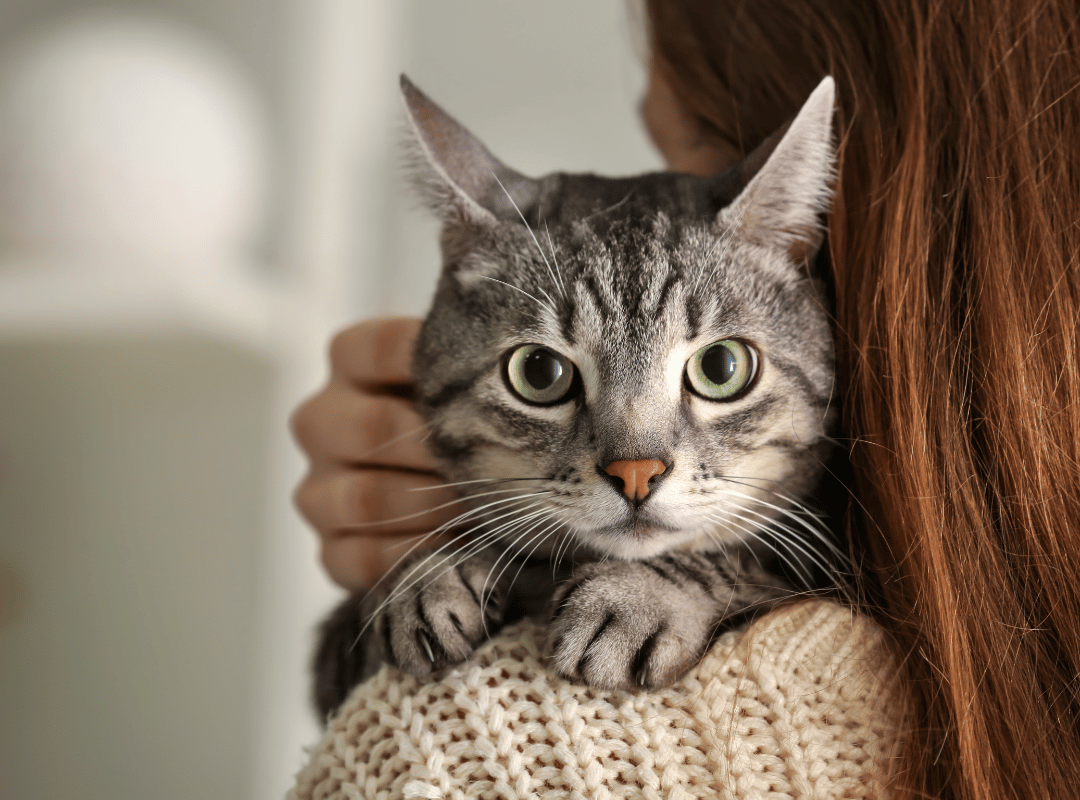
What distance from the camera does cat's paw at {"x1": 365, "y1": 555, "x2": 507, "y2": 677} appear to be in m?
0.55

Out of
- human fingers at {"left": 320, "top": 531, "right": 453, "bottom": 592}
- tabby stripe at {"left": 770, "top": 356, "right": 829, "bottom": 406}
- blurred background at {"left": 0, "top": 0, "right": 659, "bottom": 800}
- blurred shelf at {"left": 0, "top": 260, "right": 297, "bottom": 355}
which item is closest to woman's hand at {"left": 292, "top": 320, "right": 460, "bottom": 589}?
human fingers at {"left": 320, "top": 531, "right": 453, "bottom": 592}

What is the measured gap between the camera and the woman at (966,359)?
0.49 metres

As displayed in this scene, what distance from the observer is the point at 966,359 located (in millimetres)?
543

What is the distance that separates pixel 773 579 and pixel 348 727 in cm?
38

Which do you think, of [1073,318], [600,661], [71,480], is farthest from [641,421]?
[71,480]

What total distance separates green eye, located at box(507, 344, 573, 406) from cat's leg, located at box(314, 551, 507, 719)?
0.51 feet

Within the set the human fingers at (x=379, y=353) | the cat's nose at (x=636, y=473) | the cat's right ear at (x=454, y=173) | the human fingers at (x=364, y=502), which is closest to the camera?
the cat's nose at (x=636, y=473)

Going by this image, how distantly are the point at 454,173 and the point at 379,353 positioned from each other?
33 centimetres

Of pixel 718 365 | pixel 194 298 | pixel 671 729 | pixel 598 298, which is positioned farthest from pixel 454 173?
pixel 194 298

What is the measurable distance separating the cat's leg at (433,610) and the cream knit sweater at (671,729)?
0.07 ft

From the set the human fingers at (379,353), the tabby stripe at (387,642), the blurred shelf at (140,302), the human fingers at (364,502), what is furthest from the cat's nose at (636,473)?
the blurred shelf at (140,302)

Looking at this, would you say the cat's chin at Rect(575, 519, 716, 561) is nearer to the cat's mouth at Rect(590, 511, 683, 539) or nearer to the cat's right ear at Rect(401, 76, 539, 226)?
the cat's mouth at Rect(590, 511, 683, 539)

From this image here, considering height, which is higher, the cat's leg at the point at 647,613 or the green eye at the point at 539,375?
the green eye at the point at 539,375

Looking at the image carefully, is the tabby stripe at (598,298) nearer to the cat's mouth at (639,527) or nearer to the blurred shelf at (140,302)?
the cat's mouth at (639,527)
